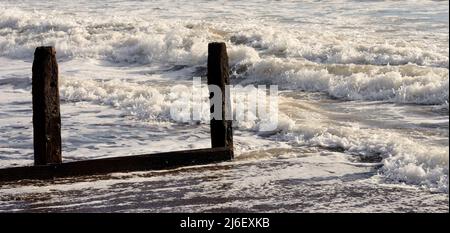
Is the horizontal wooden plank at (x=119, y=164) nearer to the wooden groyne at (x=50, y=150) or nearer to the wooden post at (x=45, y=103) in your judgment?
the wooden groyne at (x=50, y=150)

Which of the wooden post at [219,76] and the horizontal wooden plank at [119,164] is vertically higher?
the wooden post at [219,76]

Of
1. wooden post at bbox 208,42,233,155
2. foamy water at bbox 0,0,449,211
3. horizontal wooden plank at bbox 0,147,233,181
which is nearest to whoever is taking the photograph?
horizontal wooden plank at bbox 0,147,233,181

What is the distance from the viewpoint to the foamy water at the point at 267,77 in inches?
408

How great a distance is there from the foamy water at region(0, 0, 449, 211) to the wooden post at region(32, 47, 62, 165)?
1.53 m

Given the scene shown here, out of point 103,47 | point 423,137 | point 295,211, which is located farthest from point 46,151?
point 103,47

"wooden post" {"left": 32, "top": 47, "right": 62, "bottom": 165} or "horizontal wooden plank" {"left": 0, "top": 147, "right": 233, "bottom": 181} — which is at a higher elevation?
"wooden post" {"left": 32, "top": 47, "right": 62, "bottom": 165}

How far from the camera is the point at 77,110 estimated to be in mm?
13797

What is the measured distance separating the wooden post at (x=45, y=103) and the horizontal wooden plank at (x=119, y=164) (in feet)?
0.45

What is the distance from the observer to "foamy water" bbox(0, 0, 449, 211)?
34.0 feet

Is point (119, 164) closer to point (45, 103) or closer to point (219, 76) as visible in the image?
point (45, 103)

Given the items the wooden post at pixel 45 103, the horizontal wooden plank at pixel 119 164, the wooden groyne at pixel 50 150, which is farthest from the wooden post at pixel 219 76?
the wooden post at pixel 45 103

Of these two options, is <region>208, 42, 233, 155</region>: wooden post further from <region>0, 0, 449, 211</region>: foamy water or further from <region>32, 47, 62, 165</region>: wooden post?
<region>32, 47, 62, 165</region>: wooden post

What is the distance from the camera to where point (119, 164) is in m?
8.95

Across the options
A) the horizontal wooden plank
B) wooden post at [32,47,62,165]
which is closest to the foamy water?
the horizontal wooden plank
